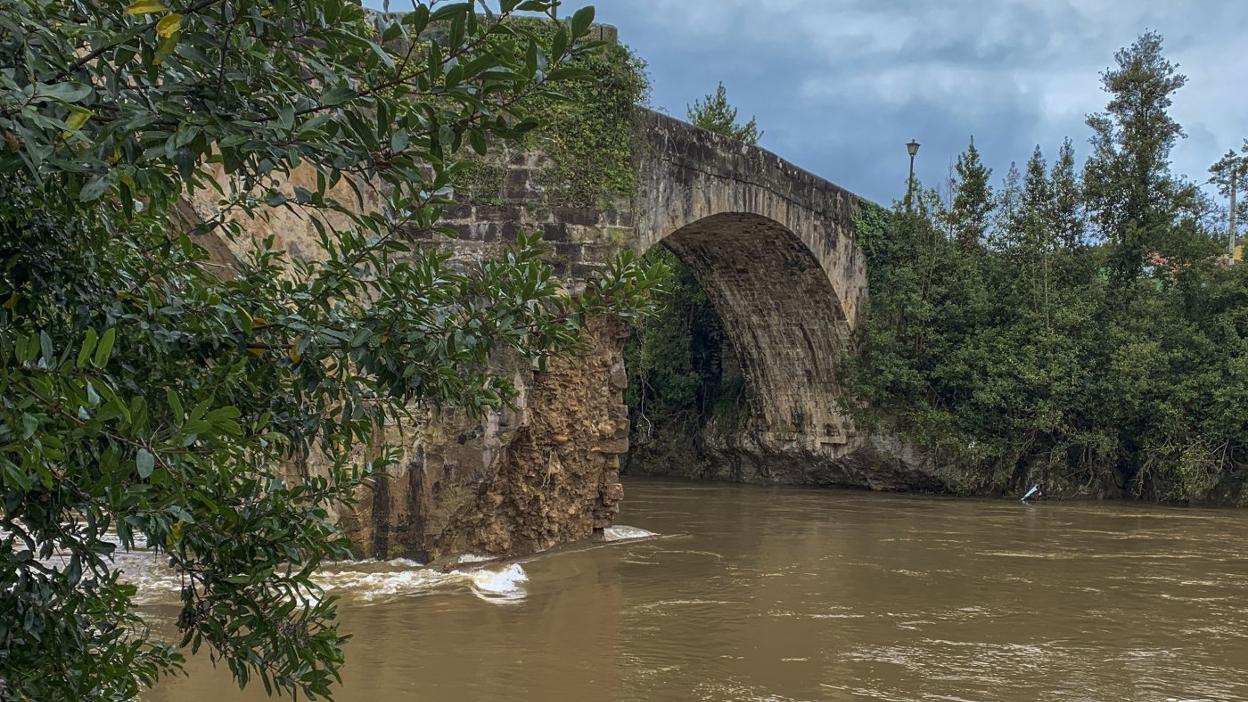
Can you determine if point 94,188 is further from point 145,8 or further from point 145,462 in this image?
point 145,462

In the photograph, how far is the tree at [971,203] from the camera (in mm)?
17438

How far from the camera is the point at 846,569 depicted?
928 cm

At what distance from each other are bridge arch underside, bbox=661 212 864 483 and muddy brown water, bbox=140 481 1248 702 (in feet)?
15.8

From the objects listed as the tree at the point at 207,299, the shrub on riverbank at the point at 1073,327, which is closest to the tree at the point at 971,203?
the shrub on riverbank at the point at 1073,327

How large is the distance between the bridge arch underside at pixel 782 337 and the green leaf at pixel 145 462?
1334cm

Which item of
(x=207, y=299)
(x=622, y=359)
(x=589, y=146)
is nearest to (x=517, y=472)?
(x=622, y=359)

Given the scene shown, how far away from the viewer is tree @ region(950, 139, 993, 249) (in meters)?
17.4

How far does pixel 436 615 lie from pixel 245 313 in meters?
5.17

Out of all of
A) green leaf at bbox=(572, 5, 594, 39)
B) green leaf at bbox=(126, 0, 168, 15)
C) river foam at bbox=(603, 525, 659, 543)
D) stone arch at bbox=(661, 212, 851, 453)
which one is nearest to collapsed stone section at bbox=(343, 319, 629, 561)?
river foam at bbox=(603, 525, 659, 543)

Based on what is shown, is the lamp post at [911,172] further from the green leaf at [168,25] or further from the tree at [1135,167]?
the green leaf at [168,25]

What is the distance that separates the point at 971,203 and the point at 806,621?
40.1ft

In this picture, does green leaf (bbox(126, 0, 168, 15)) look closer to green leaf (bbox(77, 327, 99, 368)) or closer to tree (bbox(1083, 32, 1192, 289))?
green leaf (bbox(77, 327, 99, 368))

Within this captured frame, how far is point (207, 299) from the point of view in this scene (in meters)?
1.83

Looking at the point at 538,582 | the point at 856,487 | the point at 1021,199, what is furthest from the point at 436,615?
the point at 1021,199
